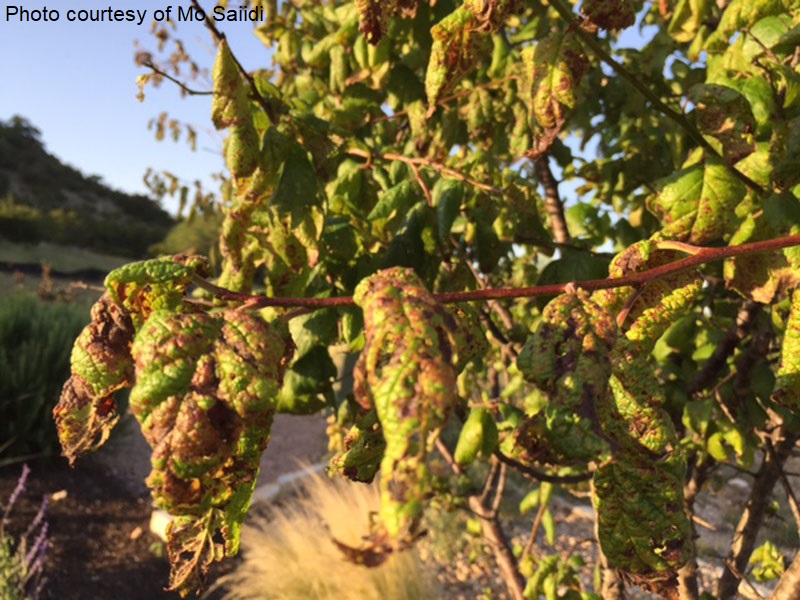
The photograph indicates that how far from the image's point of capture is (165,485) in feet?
1.70

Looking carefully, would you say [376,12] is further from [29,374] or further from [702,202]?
[29,374]

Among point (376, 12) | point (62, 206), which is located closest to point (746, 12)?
point (376, 12)

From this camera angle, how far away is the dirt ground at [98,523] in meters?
3.94

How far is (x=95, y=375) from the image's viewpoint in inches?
24.9

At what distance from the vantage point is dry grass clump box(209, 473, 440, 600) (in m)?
4.05

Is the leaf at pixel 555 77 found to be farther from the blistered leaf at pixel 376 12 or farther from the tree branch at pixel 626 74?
the blistered leaf at pixel 376 12

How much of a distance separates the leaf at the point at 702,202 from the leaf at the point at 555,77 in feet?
0.83

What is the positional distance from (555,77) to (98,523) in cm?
505

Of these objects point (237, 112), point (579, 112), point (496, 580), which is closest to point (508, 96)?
point (579, 112)

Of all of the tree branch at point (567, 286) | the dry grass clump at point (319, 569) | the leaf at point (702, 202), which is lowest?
the dry grass clump at point (319, 569)

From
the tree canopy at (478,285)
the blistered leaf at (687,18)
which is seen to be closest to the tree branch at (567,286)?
the tree canopy at (478,285)

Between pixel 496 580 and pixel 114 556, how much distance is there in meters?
2.81

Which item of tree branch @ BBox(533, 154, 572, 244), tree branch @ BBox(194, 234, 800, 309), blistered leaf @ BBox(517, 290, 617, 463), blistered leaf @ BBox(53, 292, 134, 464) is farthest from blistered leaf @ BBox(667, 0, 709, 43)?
blistered leaf @ BBox(53, 292, 134, 464)

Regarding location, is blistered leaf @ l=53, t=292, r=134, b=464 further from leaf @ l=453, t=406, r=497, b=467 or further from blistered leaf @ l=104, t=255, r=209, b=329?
leaf @ l=453, t=406, r=497, b=467
